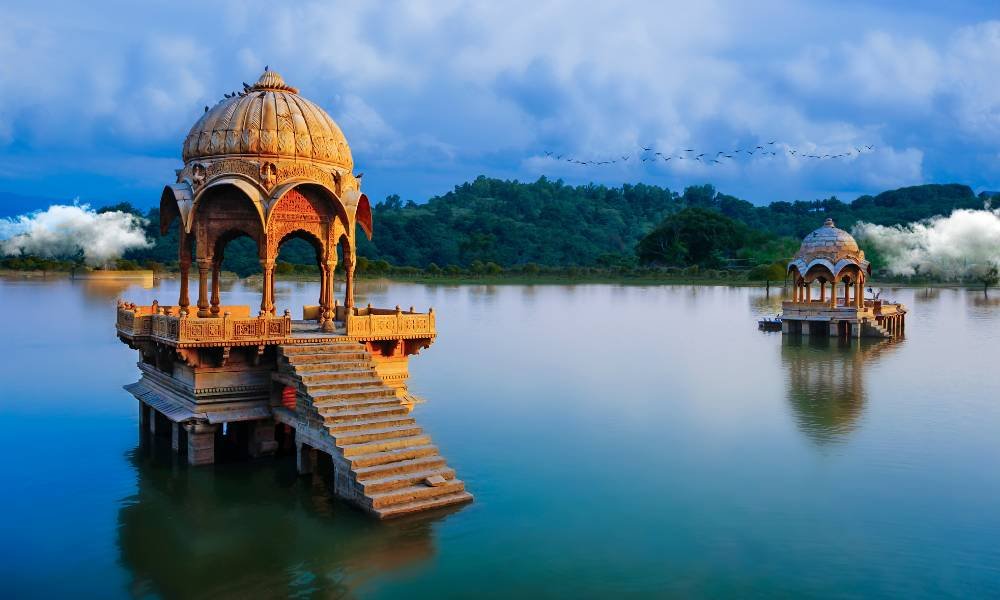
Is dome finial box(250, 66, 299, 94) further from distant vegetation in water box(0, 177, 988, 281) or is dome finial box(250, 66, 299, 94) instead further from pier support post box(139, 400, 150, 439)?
distant vegetation in water box(0, 177, 988, 281)

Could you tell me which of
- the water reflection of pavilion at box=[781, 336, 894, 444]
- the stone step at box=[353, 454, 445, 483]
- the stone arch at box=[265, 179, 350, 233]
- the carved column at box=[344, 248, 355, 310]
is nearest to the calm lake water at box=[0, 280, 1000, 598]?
the water reflection of pavilion at box=[781, 336, 894, 444]

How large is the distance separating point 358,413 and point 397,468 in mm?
1081

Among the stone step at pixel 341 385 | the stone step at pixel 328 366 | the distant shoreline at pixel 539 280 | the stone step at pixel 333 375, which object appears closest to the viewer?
the stone step at pixel 341 385

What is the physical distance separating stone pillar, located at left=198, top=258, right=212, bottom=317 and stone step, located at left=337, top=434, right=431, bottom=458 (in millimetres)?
5041

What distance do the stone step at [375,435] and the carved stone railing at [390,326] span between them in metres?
2.61

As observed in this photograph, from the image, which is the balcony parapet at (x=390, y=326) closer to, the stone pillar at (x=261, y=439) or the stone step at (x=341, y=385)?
the stone step at (x=341, y=385)

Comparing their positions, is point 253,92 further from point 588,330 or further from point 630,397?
point 588,330

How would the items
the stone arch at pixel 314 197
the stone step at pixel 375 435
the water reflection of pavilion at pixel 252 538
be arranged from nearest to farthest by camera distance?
the water reflection of pavilion at pixel 252 538
the stone step at pixel 375 435
the stone arch at pixel 314 197

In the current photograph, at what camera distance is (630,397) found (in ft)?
67.5

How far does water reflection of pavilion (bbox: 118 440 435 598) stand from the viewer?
950cm

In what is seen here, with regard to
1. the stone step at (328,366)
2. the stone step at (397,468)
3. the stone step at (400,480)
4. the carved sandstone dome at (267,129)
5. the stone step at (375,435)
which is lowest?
the stone step at (400,480)

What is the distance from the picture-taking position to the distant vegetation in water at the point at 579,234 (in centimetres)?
8138

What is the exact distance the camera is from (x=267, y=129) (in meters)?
14.6

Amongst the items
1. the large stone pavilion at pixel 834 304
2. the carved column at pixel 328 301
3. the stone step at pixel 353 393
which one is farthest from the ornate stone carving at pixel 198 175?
the large stone pavilion at pixel 834 304
